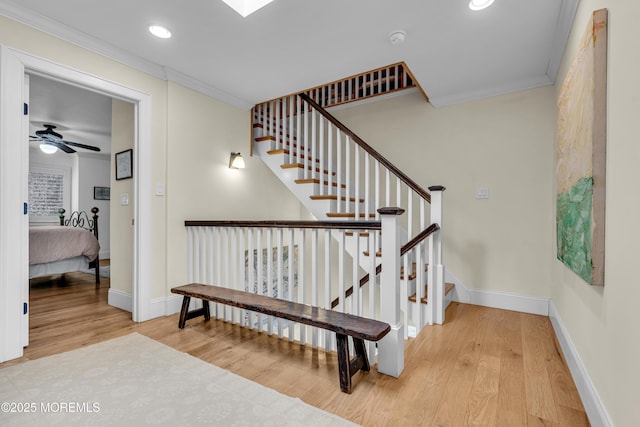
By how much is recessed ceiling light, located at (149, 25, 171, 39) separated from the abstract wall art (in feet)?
8.66

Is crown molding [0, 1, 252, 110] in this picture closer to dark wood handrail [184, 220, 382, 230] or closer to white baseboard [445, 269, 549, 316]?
dark wood handrail [184, 220, 382, 230]

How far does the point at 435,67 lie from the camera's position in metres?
2.77

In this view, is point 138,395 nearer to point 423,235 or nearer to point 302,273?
point 302,273

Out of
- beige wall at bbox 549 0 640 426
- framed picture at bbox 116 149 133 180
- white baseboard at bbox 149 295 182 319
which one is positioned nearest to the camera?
beige wall at bbox 549 0 640 426

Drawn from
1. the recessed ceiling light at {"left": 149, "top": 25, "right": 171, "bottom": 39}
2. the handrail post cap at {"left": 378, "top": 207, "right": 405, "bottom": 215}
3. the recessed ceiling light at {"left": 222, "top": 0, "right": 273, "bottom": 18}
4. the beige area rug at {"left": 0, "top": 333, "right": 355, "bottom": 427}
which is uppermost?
the recessed ceiling light at {"left": 222, "top": 0, "right": 273, "bottom": 18}

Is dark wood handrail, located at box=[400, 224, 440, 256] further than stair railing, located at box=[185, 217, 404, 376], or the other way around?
dark wood handrail, located at box=[400, 224, 440, 256]

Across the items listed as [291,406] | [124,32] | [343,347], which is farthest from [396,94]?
[291,406]

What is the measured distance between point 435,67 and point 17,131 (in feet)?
10.9

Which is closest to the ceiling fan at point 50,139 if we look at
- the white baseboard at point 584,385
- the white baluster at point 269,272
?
the white baluster at point 269,272

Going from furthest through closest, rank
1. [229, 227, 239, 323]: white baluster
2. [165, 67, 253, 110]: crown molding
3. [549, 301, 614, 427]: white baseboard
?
[165, 67, 253, 110]: crown molding, [229, 227, 239, 323]: white baluster, [549, 301, 614, 427]: white baseboard

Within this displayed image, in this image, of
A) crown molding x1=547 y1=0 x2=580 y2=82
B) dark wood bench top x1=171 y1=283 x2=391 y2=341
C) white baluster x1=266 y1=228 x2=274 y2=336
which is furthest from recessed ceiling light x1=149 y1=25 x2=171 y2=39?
crown molding x1=547 y1=0 x2=580 y2=82

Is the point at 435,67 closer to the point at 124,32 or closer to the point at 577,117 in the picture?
the point at 577,117

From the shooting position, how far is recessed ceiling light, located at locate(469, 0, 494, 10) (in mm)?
1919

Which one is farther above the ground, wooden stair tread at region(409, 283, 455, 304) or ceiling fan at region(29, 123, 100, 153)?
ceiling fan at region(29, 123, 100, 153)
